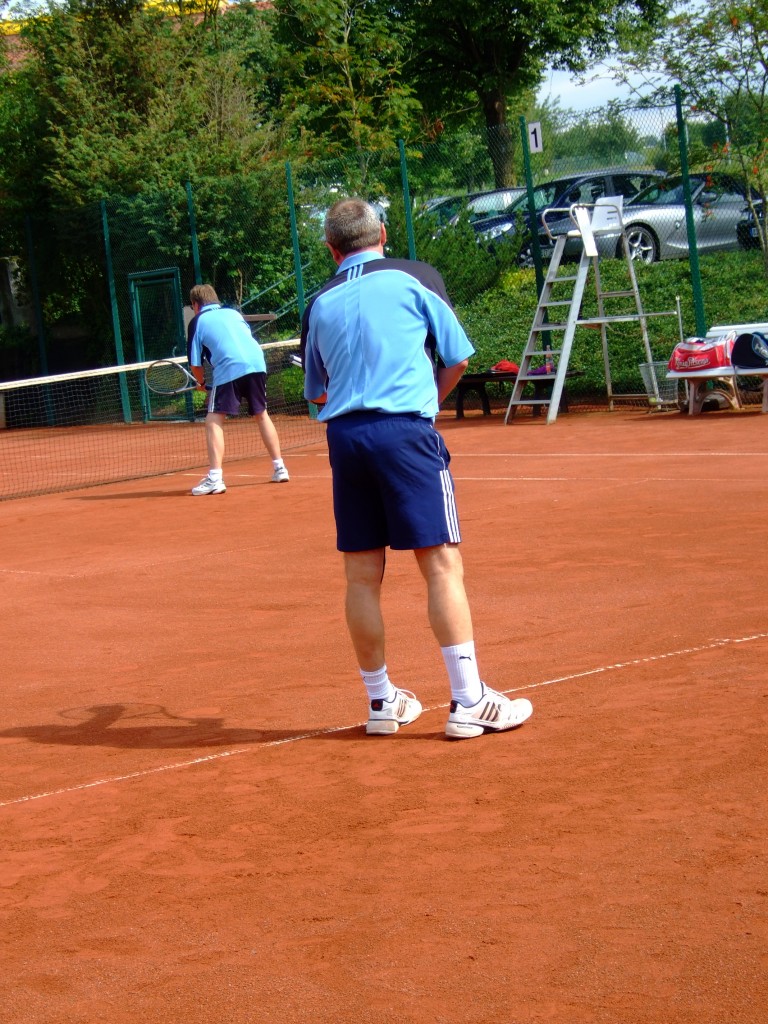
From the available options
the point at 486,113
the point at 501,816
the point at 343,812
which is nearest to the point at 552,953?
the point at 501,816

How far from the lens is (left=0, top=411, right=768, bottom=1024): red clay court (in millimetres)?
2875

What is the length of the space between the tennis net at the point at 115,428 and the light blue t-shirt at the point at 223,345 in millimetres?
2256

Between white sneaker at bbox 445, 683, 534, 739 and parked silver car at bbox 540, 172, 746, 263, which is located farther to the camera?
parked silver car at bbox 540, 172, 746, 263

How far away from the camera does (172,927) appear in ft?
Result: 10.7

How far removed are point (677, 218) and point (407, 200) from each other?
3540 mm

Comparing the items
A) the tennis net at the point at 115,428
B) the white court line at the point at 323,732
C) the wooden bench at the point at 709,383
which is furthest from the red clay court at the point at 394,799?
the tennis net at the point at 115,428

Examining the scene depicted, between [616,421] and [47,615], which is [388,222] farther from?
[47,615]

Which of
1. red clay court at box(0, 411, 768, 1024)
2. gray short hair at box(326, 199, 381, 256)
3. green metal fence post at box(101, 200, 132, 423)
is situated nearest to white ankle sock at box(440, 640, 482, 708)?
red clay court at box(0, 411, 768, 1024)

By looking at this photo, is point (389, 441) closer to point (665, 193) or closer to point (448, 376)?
point (448, 376)

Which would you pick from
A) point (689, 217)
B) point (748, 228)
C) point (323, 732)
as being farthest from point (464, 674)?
point (748, 228)

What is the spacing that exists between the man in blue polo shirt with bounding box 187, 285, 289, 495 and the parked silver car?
17.3 feet

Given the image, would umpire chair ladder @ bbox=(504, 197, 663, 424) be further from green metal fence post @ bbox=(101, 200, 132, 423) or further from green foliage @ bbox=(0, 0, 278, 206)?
green foliage @ bbox=(0, 0, 278, 206)

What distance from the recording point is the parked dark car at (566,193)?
17.4m

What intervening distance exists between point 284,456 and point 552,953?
12.5 metres
